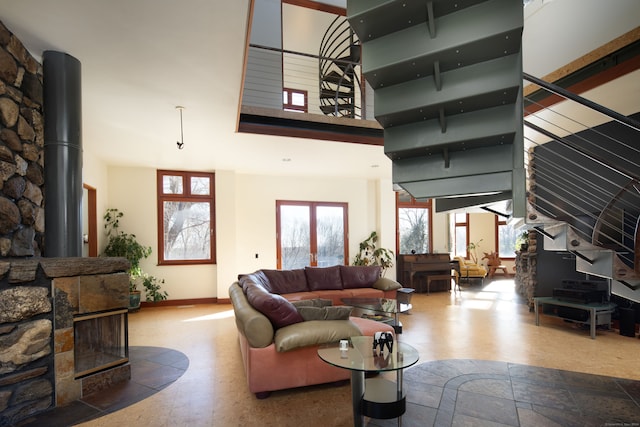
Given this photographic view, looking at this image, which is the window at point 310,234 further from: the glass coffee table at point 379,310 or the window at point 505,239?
the window at point 505,239

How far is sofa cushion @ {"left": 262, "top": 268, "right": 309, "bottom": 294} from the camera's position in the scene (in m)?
5.70

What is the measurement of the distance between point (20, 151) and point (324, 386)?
308 centimetres

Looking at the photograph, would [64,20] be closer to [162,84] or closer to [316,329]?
[162,84]

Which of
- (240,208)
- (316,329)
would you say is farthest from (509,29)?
(240,208)

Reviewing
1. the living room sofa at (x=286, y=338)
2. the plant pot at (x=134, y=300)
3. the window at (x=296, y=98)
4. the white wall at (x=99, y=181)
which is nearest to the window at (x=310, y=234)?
the window at (x=296, y=98)

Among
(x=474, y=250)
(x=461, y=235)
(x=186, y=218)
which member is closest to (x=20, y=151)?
(x=186, y=218)

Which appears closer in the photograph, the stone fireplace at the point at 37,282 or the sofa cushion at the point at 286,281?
the stone fireplace at the point at 37,282

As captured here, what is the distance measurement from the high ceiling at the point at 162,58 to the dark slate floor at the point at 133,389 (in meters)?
2.74

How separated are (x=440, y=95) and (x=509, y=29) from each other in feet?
1.29

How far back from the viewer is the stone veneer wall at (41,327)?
2.35 metres

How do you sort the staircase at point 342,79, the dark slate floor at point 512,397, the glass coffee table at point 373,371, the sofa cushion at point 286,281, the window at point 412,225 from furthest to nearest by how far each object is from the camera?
the window at point 412,225 < the sofa cushion at point 286,281 < the staircase at point 342,79 < the dark slate floor at point 512,397 < the glass coffee table at point 373,371

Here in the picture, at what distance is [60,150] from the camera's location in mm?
2896

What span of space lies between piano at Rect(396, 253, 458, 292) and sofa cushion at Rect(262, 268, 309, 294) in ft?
9.94

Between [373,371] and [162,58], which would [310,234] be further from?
[373,371]
